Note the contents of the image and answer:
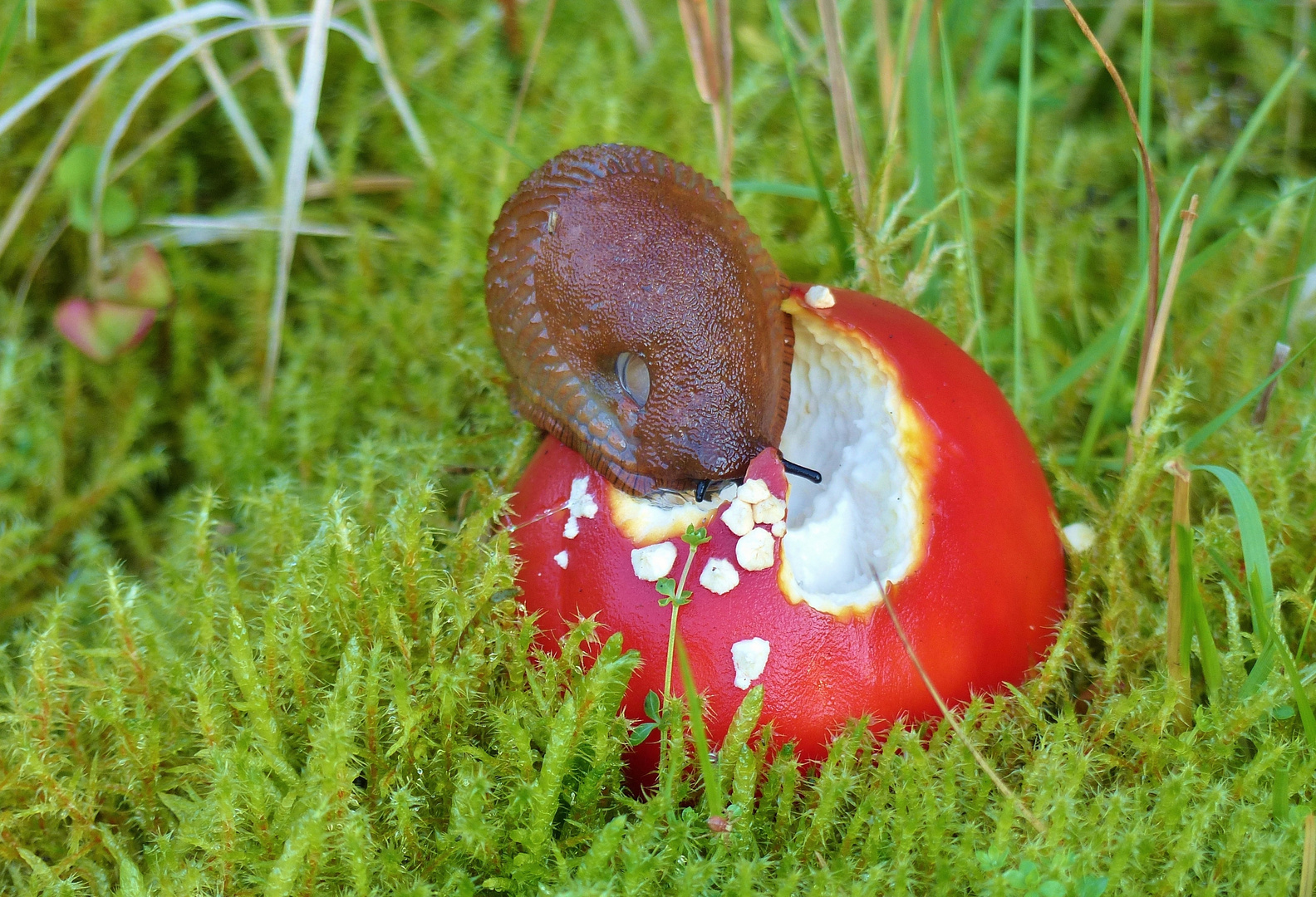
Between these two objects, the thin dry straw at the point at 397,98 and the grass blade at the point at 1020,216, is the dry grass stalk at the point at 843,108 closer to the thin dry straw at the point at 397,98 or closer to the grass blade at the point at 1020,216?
the grass blade at the point at 1020,216

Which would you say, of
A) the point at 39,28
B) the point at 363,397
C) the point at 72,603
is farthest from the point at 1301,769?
the point at 39,28

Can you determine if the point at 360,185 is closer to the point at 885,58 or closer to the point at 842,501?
the point at 885,58

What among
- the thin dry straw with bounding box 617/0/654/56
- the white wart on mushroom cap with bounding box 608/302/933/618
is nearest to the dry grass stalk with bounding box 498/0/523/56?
the thin dry straw with bounding box 617/0/654/56

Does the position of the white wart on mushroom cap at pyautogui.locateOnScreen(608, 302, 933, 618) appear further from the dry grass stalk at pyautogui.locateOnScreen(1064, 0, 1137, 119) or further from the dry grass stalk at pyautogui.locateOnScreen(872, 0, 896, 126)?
the dry grass stalk at pyautogui.locateOnScreen(1064, 0, 1137, 119)

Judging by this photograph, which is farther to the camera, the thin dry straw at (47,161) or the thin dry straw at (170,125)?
the thin dry straw at (170,125)

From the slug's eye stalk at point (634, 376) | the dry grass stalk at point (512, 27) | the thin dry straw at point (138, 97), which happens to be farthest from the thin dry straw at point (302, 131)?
the slug's eye stalk at point (634, 376)

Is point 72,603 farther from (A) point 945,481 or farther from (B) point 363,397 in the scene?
(A) point 945,481
